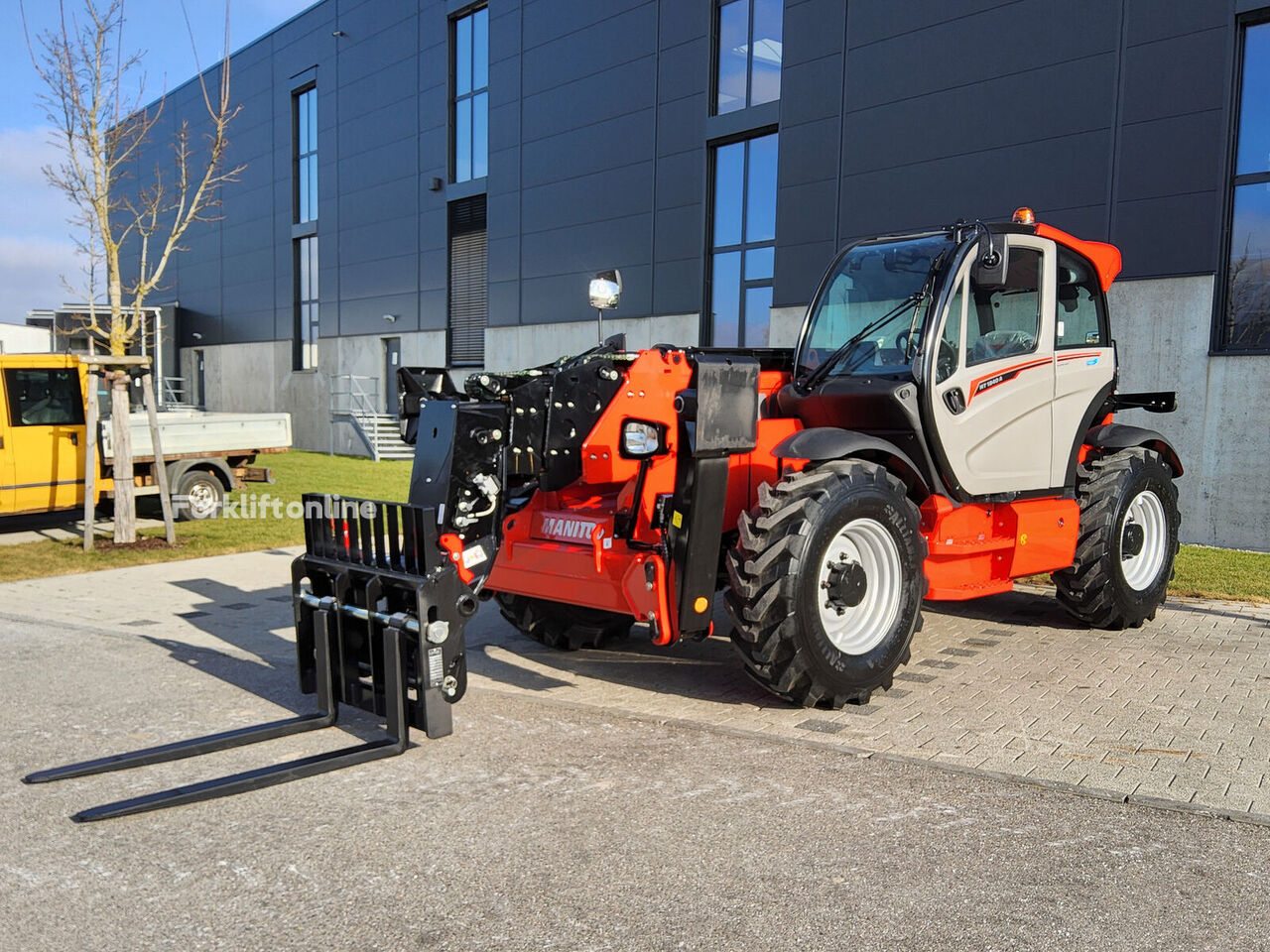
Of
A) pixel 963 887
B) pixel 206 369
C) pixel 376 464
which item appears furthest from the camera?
pixel 206 369

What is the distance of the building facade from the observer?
11.9 metres

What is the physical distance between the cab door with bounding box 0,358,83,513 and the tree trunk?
1156 millimetres

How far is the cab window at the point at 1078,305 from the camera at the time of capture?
281 inches

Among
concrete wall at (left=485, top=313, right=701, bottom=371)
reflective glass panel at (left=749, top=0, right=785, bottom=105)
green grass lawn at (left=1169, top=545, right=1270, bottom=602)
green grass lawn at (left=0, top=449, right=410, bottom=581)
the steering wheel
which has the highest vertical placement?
reflective glass panel at (left=749, top=0, right=785, bottom=105)

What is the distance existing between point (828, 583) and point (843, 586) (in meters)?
0.08

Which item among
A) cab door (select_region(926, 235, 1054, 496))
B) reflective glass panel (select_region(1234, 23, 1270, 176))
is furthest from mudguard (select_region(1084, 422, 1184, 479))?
reflective glass panel (select_region(1234, 23, 1270, 176))

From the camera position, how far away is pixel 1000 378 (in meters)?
6.57

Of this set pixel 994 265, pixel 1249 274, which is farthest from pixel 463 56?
pixel 994 265

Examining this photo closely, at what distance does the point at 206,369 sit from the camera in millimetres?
38312

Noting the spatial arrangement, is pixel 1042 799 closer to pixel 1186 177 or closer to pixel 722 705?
pixel 722 705

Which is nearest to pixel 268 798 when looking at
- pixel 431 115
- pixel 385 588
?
pixel 385 588

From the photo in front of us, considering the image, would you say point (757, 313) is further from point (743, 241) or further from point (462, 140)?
point (462, 140)

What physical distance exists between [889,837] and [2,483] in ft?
39.1

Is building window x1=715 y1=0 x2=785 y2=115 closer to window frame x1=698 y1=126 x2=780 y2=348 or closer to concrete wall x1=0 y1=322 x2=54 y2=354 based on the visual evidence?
window frame x1=698 y1=126 x2=780 y2=348
